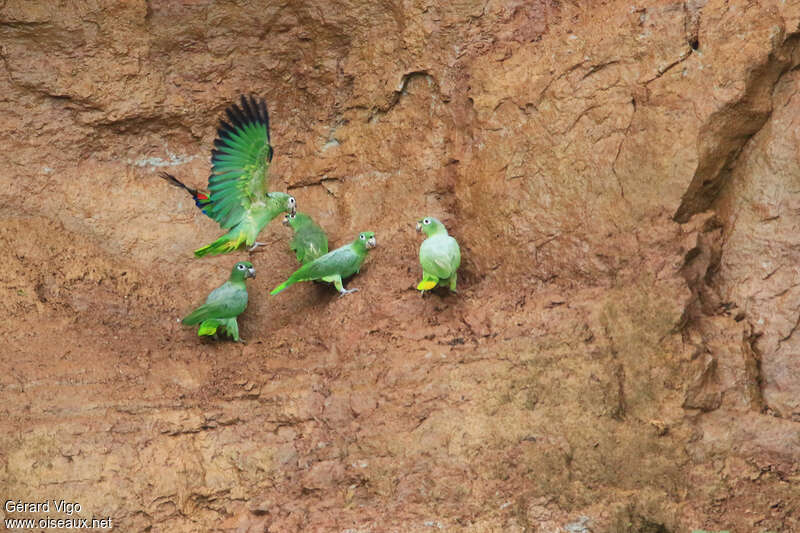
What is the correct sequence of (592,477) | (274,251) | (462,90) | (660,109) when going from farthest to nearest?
(274,251), (462,90), (660,109), (592,477)

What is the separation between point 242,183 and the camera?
7.40 m

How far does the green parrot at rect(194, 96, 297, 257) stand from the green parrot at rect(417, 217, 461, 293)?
1.37m

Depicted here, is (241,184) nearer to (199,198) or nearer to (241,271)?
(199,198)

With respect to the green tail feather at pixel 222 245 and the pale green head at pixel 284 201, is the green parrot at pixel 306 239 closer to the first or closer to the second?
the pale green head at pixel 284 201

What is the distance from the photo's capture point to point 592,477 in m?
6.05

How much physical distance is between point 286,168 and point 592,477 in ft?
12.2

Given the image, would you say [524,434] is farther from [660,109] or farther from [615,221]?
[660,109]

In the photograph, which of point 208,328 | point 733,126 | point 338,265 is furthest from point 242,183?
point 733,126

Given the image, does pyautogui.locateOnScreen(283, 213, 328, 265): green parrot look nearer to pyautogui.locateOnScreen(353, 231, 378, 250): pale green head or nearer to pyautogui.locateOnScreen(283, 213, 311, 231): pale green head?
pyautogui.locateOnScreen(283, 213, 311, 231): pale green head

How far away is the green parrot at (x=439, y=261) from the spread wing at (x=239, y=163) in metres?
1.47

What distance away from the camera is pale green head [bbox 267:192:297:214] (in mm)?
7543

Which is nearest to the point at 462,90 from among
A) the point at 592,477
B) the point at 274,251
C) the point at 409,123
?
the point at 409,123

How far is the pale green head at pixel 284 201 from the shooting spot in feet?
24.7

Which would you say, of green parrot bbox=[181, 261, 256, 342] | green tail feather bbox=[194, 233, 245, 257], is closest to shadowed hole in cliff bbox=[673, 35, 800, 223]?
green parrot bbox=[181, 261, 256, 342]
